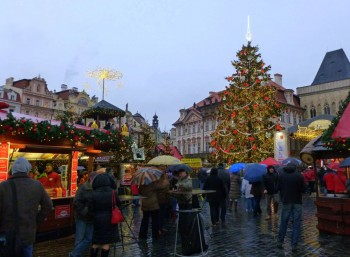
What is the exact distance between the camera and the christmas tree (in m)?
22.3

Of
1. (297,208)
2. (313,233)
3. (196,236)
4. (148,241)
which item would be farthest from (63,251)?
(313,233)

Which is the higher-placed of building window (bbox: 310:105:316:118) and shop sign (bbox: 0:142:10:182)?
building window (bbox: 310:105:316:118)

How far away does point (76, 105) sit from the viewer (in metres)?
62.7

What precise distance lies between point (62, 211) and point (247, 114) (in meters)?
16.2

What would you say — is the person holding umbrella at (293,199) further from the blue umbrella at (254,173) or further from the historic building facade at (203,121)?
the historic building facade at (203,121)

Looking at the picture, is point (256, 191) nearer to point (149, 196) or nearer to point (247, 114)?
point (149, 196)

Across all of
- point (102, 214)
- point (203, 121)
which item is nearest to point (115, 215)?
point (102, 214)

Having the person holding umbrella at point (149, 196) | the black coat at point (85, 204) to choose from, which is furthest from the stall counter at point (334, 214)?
the black coat at point (85, 204)

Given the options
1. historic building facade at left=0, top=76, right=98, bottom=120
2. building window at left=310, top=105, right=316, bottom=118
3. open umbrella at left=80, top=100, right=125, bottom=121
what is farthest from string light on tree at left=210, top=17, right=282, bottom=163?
building window at left=310, top=105, right=316, bottom=118

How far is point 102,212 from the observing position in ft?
18.7

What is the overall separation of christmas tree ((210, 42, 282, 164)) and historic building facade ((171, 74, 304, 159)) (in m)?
33.5

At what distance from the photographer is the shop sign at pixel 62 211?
28.2ft

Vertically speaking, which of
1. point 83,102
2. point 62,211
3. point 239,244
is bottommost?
point 239,244

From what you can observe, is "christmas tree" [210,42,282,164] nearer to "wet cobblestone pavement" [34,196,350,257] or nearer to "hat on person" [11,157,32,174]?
"wet cobblestone pavement" [34,196,350,257]
